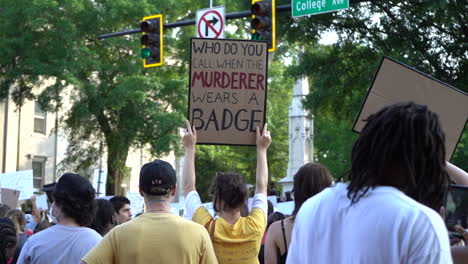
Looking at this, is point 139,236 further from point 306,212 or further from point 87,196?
point 306,212

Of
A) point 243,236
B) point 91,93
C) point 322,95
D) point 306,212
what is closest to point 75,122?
point 91,93

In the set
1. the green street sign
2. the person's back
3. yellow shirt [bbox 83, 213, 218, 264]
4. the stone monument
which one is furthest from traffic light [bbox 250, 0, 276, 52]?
the stone monument

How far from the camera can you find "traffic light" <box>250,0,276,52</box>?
14.7 m

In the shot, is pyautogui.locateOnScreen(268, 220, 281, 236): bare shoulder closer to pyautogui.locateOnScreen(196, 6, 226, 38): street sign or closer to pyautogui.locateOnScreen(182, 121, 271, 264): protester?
pyautogui.locateOnScreen(182, 121, 271, 264): protester

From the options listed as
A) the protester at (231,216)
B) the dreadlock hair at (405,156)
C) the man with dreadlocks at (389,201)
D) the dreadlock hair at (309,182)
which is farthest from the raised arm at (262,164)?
the dreadlock hair at (405,156)

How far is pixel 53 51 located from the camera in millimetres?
28875

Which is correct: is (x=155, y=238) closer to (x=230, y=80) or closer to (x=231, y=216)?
(x=231, y=216)

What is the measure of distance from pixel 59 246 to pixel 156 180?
0.82 metres

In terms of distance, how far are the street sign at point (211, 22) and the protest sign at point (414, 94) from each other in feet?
36.8

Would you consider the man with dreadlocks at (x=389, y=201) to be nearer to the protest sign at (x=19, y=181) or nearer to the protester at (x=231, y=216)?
the protester at (x=231, y=216)

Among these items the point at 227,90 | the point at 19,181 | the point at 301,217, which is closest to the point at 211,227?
the point at 227,90

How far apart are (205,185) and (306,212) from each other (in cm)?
4420

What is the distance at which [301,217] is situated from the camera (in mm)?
2729

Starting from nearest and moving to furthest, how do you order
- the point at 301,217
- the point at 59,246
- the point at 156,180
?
the point at 301,217 < the point at 156,180 < the point at 59,246
